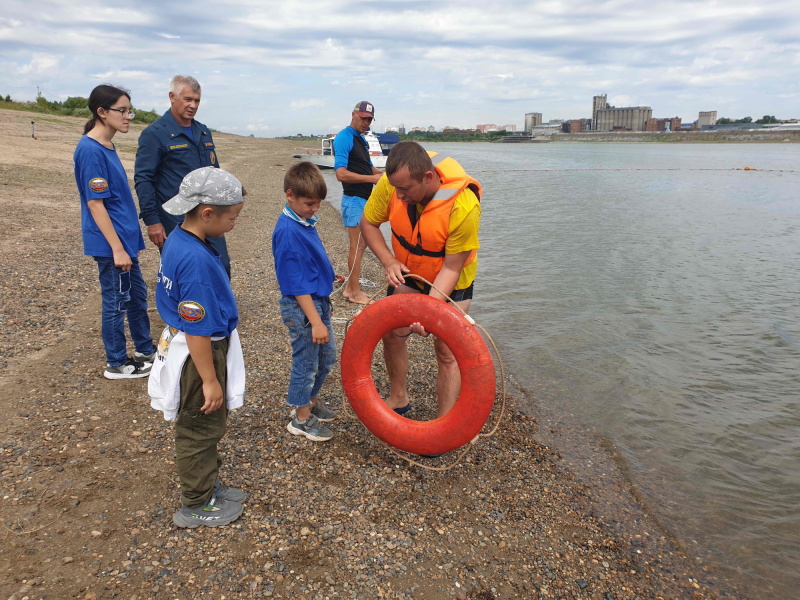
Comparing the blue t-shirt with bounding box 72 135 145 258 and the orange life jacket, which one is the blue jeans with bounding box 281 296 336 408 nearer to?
the orange life jacket

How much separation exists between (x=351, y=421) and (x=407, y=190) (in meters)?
1.80

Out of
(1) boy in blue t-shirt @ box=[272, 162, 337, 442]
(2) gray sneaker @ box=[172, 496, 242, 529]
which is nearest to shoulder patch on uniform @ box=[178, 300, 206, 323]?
(1) boy in blue t-shirt @ box=[272, 162, 337, 442]

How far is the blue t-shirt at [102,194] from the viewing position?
362 cm

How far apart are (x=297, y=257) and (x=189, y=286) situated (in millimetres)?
908

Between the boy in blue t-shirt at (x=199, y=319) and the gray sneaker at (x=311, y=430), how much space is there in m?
0.91

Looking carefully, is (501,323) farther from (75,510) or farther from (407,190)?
(75,510)

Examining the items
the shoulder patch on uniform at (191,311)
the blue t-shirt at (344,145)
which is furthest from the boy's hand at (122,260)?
the blue t-shirt at (344,145)

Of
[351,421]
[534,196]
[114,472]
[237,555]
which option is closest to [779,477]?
[351,421]

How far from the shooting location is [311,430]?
3562mm

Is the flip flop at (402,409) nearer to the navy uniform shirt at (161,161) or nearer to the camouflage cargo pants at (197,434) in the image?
the camouflage cargo pants at (197,434)

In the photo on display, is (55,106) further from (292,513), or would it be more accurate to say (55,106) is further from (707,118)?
(707,118)

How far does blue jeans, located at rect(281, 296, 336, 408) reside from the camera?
3.24 m

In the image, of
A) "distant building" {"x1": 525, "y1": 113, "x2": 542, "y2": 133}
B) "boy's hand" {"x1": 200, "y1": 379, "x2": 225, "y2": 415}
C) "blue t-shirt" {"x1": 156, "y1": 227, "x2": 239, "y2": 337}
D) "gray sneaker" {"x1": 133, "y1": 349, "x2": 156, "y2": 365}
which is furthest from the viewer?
"distant building" {"x1": 525, "y1": 113, "x2": 542, "y2": 133}

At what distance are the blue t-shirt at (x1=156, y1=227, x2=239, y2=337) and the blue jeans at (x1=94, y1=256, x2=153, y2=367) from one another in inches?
68.1
